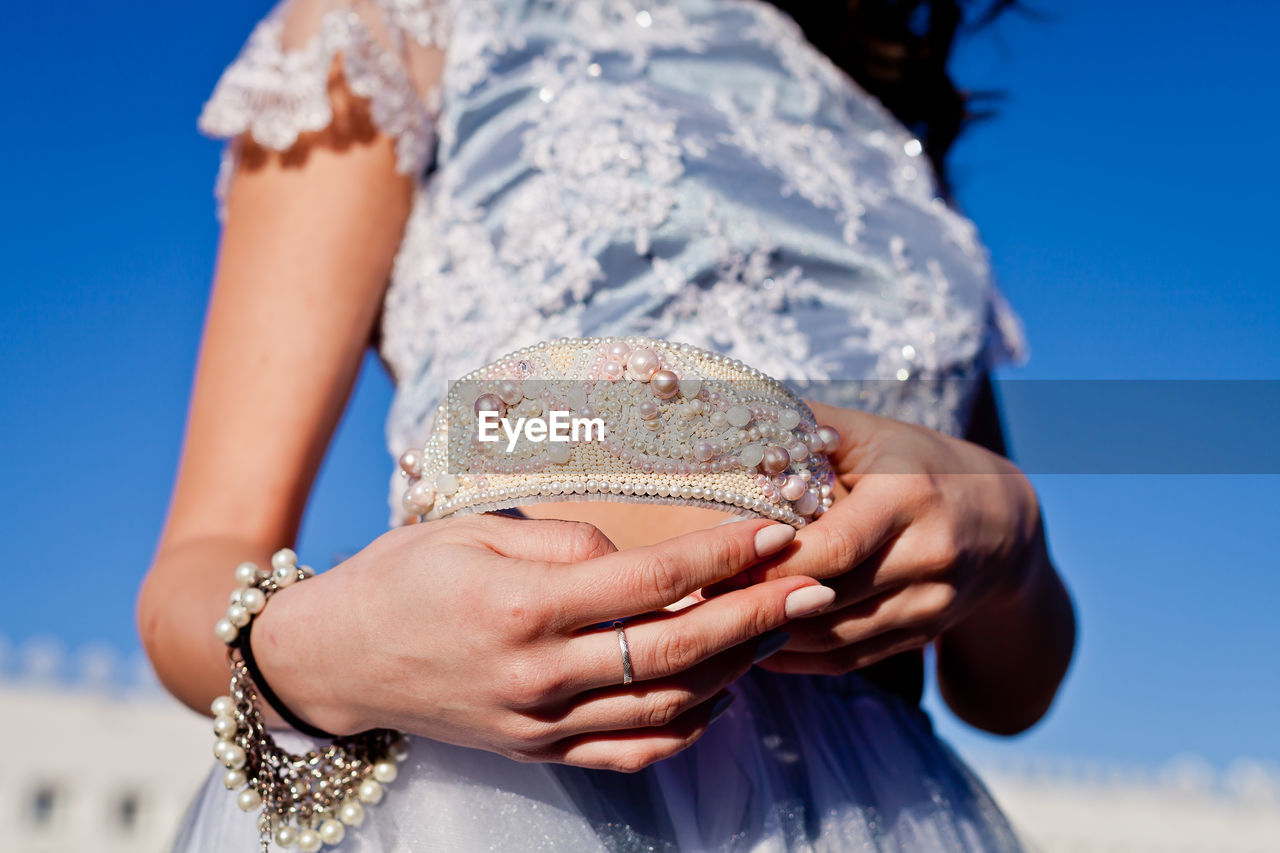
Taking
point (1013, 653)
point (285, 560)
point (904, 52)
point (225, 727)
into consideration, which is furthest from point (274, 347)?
point (904, 52)

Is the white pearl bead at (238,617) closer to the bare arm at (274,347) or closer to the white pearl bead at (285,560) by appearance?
the white pearl bead at (285,560)

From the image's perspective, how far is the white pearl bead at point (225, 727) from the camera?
0.87 m

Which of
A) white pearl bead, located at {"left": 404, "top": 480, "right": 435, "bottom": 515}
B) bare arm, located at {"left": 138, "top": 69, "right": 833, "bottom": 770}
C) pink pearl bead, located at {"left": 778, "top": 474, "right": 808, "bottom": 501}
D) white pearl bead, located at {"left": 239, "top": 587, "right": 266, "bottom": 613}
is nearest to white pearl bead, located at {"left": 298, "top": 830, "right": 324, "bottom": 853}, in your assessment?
bare arm, located at {"left": 138, "top": 69, "right": 833, "bottom": 770}

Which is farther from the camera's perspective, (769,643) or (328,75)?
(328,75)

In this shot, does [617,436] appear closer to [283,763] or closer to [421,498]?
[421,498]

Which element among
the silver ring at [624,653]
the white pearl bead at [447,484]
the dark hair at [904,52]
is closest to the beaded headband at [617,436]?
the white pearl bead at [447,484]

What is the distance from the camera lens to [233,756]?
34.0 inches

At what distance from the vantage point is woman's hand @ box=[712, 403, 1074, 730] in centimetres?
81

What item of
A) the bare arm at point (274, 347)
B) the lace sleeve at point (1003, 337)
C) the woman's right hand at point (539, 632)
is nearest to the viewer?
the woman's right hand at point (539, 632)

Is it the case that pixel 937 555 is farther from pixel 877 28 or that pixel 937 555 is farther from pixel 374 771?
pixel 877 28

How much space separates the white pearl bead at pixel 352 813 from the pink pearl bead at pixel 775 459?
0.51 metres

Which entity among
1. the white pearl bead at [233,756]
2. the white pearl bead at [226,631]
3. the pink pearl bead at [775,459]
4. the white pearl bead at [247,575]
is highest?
the white pearl bead at [247,575]

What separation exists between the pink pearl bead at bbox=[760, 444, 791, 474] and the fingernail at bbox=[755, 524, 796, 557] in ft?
0.26

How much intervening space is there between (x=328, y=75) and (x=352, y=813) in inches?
39.0
